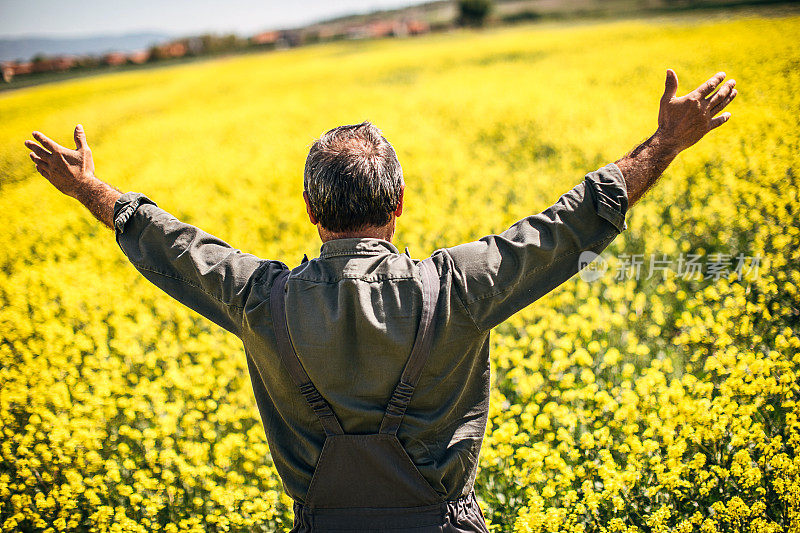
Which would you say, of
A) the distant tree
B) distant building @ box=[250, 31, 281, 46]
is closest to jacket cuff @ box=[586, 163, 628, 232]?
distant building @ box=[250, 31, 281, 46]

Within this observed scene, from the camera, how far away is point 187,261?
1689 millimetres

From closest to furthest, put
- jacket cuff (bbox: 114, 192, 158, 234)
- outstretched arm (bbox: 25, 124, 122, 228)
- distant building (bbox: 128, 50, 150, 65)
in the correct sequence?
jacket cuff (bbox: 114, 192, 158, 234) → outstretched arm (bbox: 25, 124, 122, 228) → distant building (bbox: 128, 50, 150, 65)

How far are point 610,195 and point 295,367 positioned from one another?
0.98 m

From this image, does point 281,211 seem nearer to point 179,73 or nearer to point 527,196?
point 527,196

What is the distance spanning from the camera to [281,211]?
827 centimetres

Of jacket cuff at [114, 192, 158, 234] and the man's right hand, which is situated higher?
the man's right hand

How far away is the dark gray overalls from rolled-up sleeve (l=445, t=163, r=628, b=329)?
0.39 feet

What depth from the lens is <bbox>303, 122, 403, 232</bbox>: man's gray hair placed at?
5.03 ft

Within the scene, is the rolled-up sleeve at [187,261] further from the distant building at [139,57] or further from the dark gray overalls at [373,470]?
the distant building at [139,57]

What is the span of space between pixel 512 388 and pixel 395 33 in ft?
196

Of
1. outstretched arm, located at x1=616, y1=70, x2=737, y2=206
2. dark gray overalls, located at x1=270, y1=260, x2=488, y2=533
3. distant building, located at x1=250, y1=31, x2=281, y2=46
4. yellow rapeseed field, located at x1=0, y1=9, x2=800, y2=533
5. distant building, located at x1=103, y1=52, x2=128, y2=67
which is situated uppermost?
distant building, located at x1=250, y1=31, x2=281, y2=46

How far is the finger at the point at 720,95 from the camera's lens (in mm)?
1687

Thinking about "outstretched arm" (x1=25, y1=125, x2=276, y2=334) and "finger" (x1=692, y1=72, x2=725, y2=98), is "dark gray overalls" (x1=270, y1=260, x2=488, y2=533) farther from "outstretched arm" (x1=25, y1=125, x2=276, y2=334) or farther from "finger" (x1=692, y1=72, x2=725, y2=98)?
"finger" (x1=692, y1=72, x2=725, y2=98)

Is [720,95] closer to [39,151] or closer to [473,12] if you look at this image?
[39,151]
